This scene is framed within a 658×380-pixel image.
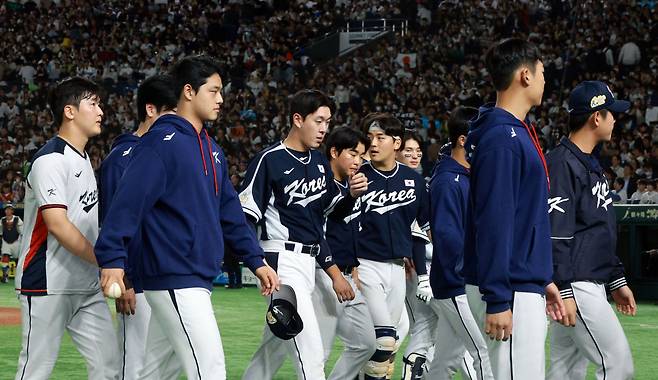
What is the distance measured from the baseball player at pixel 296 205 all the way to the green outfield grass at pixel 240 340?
93.1 inches

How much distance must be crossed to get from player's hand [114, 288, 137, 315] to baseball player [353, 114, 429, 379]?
7.05 ft

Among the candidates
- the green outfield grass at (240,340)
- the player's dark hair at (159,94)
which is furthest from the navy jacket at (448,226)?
the green outfield grass at (240,340)

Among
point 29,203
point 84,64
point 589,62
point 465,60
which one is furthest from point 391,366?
point 84,64

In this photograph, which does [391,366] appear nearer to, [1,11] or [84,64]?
[84,64]

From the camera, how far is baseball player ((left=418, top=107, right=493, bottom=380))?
6934 millimetres

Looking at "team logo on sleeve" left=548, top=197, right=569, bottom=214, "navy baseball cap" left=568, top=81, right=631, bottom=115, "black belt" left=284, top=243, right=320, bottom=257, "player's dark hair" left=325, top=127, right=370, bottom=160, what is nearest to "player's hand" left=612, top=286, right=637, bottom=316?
"team logo on sleeve" left=548, top=197, right=569, bottom=214

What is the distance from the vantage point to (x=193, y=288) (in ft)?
17.0

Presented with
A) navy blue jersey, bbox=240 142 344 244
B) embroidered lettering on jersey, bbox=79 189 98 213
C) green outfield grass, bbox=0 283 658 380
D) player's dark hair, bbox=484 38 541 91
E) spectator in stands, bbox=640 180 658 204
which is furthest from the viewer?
spectator in stands, bbox=640 180 658 204

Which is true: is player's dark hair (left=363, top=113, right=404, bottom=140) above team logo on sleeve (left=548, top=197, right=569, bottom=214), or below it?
above

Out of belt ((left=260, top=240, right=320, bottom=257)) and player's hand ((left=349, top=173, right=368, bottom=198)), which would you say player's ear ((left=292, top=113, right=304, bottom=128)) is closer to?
player's hand ((left=349, top=173, right=368, bottom=198))

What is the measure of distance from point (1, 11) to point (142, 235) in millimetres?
34726

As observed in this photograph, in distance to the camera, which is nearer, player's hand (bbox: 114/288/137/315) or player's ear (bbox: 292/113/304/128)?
player's hand (bbox: 114/288/137/315)

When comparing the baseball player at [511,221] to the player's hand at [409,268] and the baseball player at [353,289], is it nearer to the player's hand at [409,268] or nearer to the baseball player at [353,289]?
the baseball player at [353,289]

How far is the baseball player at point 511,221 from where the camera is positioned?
4645 mm
